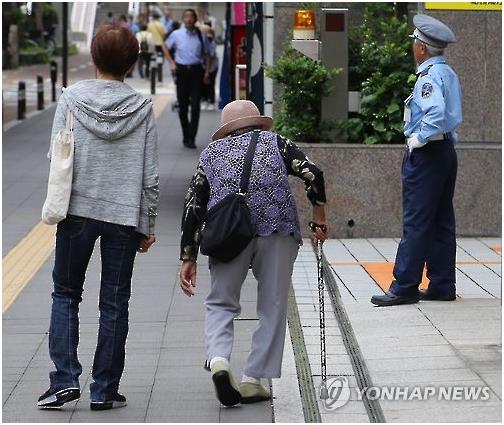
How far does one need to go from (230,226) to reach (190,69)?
12.3 m

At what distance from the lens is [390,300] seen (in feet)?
28.2

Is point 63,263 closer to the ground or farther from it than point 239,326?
farther from it

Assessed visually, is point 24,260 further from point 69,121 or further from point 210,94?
point 210,94

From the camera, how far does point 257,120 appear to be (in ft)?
21.1

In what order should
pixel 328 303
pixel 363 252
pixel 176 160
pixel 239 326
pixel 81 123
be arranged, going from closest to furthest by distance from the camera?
pixel 81 123
pixel 239 326
pixel 328 303
pixel 363 252
pixel 176 160

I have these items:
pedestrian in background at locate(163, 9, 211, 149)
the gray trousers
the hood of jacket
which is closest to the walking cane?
the gray trousers

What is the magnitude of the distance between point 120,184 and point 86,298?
9.54 ft

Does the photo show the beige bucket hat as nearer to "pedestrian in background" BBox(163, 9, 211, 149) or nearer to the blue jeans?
the blue jeans

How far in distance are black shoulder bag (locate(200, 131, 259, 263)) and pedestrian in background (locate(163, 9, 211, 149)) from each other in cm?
1198

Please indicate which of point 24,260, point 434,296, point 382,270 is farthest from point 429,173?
point 24,260

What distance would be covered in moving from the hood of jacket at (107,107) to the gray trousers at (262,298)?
78 cm

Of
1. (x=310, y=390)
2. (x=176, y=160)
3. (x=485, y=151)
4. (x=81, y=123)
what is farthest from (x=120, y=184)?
(x=176, y=160)

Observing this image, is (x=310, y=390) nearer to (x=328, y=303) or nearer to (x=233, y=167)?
(x=233, y=167)

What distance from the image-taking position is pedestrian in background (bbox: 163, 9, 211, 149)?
18344 mm
